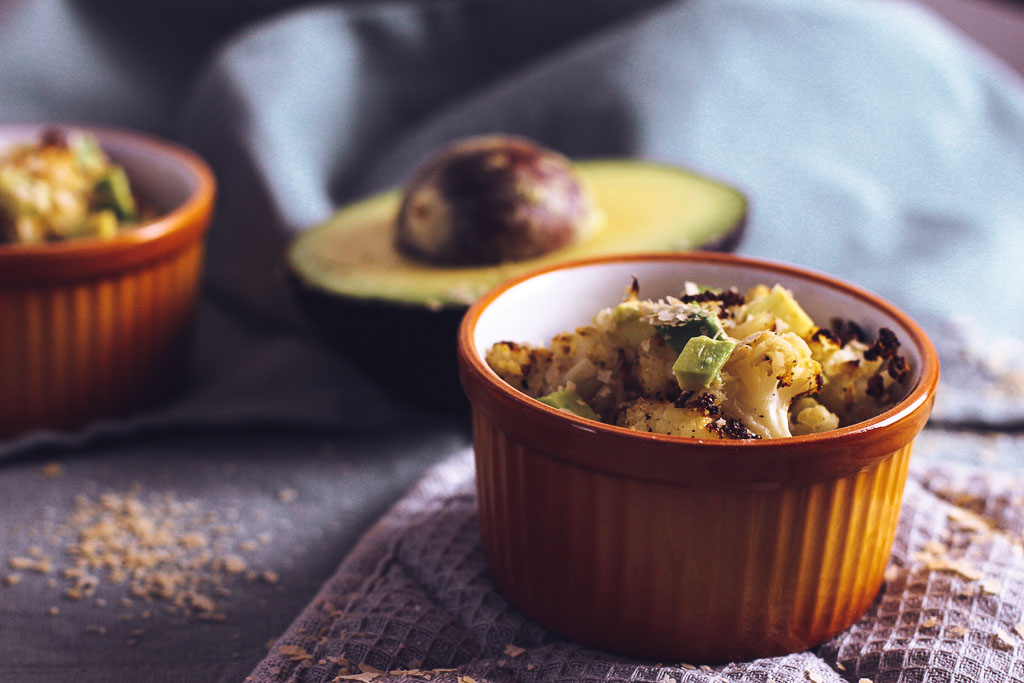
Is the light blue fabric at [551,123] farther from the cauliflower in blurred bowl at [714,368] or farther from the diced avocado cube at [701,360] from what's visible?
the diced avocado cube at [701,360]

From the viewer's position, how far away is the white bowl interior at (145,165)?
1427 millimetres

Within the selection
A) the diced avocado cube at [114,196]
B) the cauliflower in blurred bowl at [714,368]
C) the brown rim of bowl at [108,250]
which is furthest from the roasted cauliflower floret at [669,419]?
the diced avocado cube at [114,196]

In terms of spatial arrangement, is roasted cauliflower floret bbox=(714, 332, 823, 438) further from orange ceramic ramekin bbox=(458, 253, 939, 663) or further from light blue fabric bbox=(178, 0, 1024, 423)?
light blue fabric bbox=(178, 0, 1024, 423)

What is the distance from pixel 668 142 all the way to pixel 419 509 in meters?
0.81

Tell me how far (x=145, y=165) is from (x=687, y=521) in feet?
3.39

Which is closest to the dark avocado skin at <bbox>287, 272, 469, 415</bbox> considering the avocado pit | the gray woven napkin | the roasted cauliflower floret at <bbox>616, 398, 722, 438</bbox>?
the avocado pit

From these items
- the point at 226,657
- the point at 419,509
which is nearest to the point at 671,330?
the point at 419,509

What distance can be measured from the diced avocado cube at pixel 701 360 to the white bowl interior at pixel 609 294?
0.19m

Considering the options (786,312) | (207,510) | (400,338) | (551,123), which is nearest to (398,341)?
(400,338)

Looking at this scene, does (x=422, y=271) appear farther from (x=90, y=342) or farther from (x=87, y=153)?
(x=87, y=153)

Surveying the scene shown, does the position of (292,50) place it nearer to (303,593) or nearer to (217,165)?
(217,165)

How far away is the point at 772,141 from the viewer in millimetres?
1693

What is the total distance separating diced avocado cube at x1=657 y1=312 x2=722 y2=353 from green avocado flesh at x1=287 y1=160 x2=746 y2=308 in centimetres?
41

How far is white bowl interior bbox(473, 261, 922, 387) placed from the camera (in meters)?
0.92
